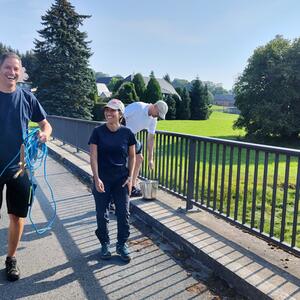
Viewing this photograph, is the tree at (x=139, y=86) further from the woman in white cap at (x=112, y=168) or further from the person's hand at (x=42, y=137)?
the person's hand at (x=42, y=137)

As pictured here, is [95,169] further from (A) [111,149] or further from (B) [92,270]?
(B) [92,270]

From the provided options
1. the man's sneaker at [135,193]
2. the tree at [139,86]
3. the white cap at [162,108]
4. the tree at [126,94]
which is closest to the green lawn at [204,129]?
the tree at [126,94]

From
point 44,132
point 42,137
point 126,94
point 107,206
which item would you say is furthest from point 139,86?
point 42,137

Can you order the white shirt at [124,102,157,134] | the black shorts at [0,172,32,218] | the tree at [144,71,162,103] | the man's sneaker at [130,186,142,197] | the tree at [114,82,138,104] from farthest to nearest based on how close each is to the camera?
the tree at [144,71,162,103], the tree at [114,82,138,104], the man's sneaker at [130,186,142,197], the white shirt at [124,102,157,134], the black shorts at [0,172,32,218]

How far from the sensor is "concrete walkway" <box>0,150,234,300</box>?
135 inches

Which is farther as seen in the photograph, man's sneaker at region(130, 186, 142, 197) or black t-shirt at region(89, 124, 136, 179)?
man's sneaker at region(130, 186, 142, 197)

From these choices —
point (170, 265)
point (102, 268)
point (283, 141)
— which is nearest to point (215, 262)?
point (170, 265)

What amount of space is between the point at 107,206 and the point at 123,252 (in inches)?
20.6

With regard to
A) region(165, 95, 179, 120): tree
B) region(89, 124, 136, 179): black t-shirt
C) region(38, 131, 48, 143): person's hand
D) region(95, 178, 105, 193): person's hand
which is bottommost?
region(165, 95, 179, 120): tree

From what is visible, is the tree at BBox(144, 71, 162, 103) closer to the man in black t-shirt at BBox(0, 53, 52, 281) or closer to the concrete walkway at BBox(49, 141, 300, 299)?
the concrete walkway at BBox(49, 141, 300, 299)

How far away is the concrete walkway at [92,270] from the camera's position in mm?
3438

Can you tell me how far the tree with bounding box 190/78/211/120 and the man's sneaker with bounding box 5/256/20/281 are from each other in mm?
48692

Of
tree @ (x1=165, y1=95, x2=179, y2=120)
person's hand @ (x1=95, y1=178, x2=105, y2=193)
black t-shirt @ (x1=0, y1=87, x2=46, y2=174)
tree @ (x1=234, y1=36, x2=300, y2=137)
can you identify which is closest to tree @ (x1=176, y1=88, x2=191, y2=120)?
tree @ (x1=165, y1=95, x2=179, y2=120)

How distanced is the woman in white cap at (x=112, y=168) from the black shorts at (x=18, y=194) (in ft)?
2.36
